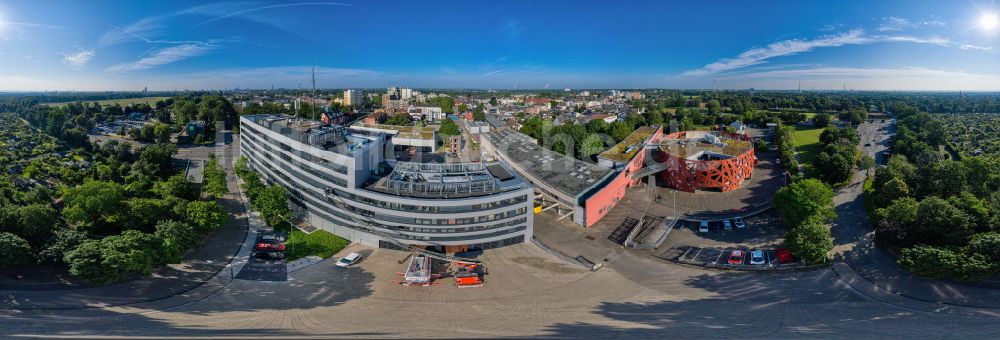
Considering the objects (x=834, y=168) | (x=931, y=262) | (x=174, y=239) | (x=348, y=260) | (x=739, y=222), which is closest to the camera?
(x=931, y=262)

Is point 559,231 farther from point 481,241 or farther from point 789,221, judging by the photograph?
point 789,221

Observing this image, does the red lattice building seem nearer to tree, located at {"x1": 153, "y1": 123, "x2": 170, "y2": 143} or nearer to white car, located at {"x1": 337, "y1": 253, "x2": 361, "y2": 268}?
white car, located at {"x1": 337, "y1": 253, "x2": 361, "y2": 268}

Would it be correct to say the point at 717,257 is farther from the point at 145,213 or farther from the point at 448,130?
the point at 448,130

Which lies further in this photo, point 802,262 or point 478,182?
point 478,182

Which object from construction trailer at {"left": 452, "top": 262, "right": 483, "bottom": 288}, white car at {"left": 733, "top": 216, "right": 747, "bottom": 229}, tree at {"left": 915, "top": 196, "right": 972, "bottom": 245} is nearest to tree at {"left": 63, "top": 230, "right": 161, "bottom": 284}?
construction trailer at {"left": 452, "top": 262, "right": 483, "bottom": 288}

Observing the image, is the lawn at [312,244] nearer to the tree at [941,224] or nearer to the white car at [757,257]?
the white car at [757,257]

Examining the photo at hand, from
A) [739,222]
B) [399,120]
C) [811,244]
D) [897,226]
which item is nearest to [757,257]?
[811,244]

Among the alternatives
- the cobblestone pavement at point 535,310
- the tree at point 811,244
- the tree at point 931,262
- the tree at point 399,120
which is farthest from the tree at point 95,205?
the tree at point 399,120

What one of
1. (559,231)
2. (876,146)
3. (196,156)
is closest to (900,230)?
(559,231)
